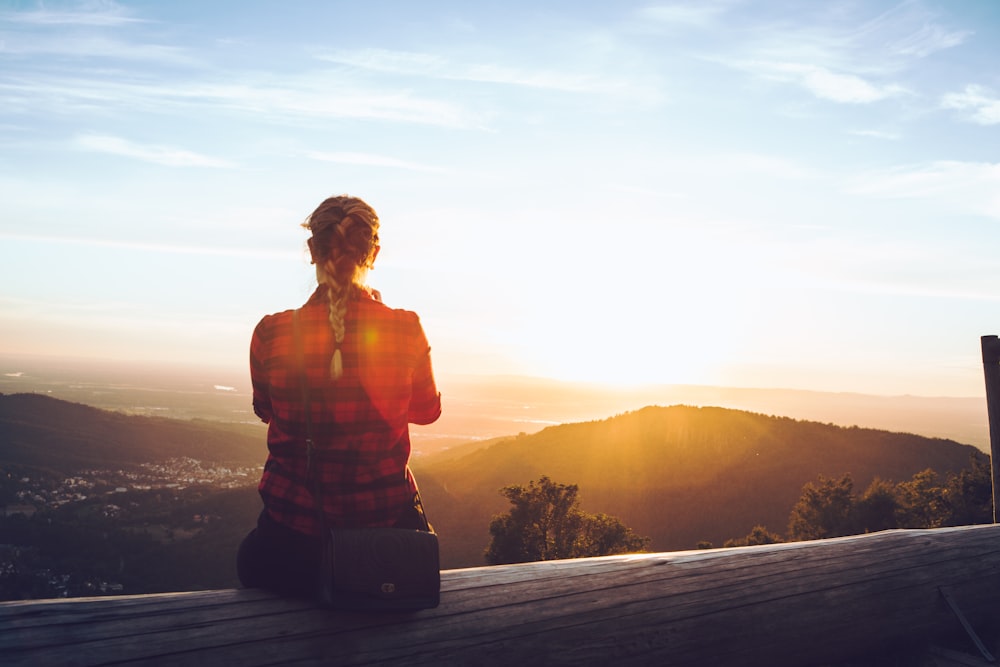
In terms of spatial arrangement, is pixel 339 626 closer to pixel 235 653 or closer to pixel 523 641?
pixel 235 653

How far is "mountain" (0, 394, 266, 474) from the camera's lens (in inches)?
3167

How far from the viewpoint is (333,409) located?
9.24 feet

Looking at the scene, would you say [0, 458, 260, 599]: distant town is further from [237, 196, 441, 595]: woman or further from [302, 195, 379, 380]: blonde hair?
[302, 195, 379, 380]: blonde hair

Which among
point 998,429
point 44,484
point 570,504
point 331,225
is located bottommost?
point 44,484

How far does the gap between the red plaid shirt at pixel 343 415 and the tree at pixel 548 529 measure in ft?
68.4

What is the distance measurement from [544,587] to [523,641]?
36cm

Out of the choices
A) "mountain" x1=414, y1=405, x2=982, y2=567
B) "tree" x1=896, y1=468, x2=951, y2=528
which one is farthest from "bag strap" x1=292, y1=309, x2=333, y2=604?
"mountain" x1=414, y1=405, x2=982, y2=567

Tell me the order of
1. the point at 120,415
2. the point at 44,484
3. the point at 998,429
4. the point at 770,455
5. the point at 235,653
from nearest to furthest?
1. the point at 235,653
2. the point at 998,429
3. the point at 770,455
4. the point at 44,484
5. the point at 120,415

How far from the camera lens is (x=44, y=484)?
68.8m

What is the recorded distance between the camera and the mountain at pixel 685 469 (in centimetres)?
4853

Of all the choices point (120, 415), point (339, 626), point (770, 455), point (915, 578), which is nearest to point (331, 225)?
point (339, 626)

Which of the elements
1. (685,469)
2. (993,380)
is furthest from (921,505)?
(685,469)

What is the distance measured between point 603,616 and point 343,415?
5.04 feet

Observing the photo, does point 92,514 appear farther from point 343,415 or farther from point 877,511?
point 343,415
